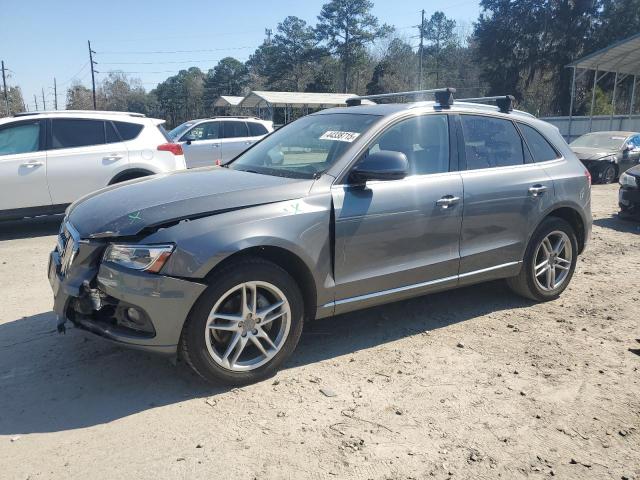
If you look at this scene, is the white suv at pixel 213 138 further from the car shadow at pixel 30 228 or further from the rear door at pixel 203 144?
the car shadow at pixel 30 228

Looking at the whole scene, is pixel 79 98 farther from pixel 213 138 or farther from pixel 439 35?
pixel 213 138

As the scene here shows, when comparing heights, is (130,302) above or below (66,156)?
below

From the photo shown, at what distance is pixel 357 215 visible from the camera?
3.87 metres

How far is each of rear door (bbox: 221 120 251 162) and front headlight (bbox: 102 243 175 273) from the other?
37.6 ft

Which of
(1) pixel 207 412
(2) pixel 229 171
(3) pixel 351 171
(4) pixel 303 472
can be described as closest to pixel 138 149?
(2) pixel 229 171

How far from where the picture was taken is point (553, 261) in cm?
530

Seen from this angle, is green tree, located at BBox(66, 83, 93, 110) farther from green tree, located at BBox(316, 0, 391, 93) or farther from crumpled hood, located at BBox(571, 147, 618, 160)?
crumpled hood, located at BBox(571, 147, 618, 160)

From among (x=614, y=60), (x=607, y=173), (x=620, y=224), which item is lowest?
(x=620, y=224)

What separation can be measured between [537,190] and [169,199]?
128 inches

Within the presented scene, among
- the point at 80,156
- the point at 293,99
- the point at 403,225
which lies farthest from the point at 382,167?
the point at 293,99

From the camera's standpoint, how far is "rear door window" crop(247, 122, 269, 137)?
49.2 feet

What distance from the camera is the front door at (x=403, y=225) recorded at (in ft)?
12.7

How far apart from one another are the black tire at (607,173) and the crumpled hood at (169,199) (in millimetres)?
14220

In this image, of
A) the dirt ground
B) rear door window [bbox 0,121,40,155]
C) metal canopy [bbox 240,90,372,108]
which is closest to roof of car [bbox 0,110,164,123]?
rear door window [bbox 0,121,40,155]
